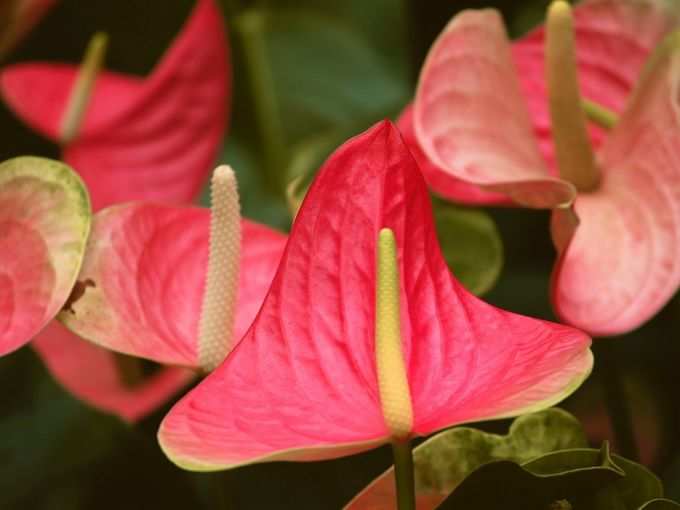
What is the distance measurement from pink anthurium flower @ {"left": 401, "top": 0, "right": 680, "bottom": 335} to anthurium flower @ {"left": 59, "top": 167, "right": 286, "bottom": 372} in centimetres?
12

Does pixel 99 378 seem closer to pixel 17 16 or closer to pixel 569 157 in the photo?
pixel 17 16

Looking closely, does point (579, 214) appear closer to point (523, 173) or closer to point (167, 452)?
point (523, 173)

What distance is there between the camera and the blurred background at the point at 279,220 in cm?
69

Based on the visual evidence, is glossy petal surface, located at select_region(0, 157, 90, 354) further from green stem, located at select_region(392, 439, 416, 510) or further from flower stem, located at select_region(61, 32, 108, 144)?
flower stem, located at select_region(61, 32, 108, 144)

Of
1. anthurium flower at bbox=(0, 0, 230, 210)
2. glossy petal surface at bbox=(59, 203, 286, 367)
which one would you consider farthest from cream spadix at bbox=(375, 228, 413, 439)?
anthurium flower at bbox=(0, 0, 230, 210)

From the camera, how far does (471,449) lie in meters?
0.53

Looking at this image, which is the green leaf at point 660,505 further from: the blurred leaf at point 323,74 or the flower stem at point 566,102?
the blurred leaf at point 323,74

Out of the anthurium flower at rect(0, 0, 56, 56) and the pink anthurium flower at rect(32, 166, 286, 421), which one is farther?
the anthurium flower at rect(0, 0, 56, 56)

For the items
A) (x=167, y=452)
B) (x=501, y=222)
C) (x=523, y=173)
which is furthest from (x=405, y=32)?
(x=167, y=452)

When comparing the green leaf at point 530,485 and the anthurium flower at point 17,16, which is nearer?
the green leaf at point 530,485

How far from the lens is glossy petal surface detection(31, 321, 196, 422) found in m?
0.79

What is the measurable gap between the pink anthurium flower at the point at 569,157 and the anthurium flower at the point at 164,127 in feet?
0.69

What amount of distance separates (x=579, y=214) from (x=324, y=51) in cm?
56

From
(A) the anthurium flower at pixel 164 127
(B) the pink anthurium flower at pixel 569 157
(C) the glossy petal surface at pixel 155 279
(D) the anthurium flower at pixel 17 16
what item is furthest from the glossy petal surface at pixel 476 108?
(D) the anthurium flower at pixel 17 16
